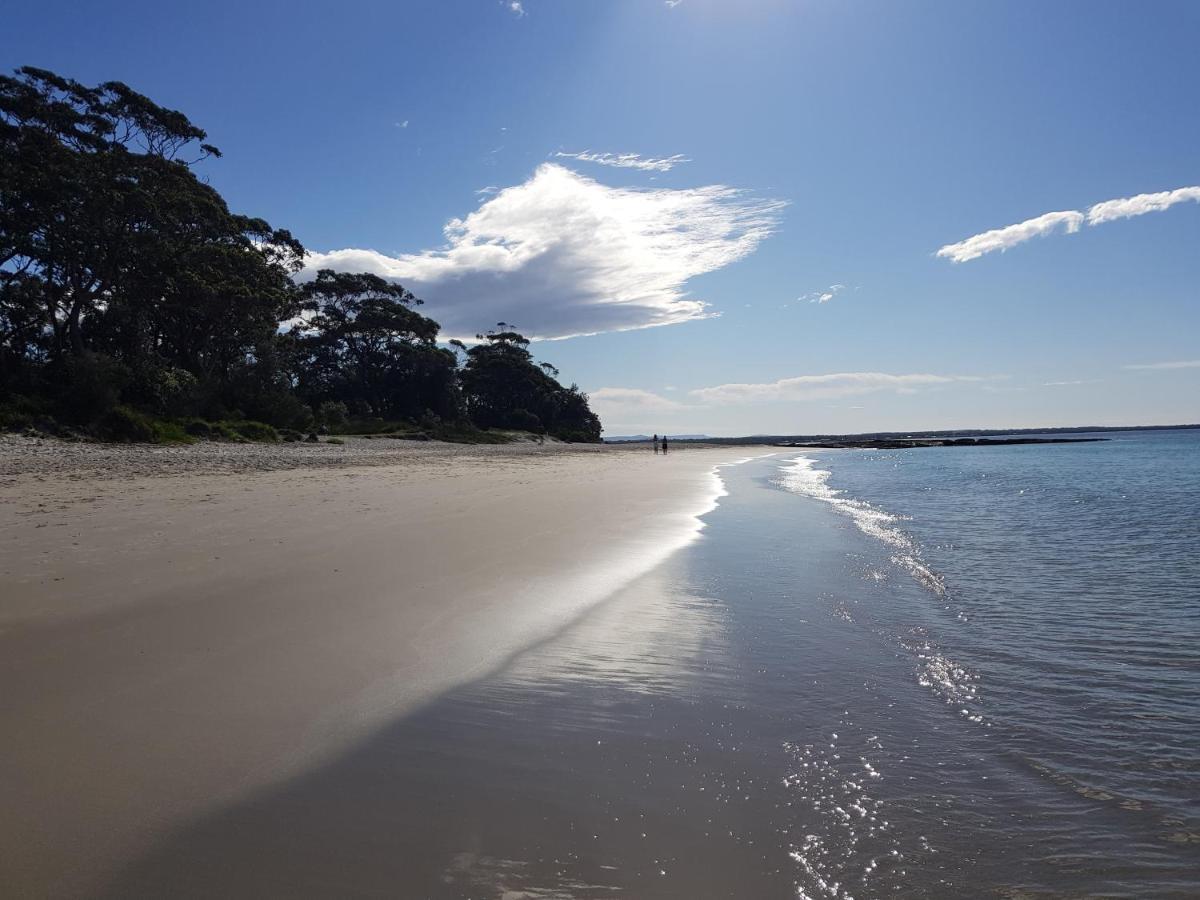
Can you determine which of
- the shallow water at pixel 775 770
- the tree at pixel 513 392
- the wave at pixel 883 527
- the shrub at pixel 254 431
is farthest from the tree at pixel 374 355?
the shallow water at pixel 775 770

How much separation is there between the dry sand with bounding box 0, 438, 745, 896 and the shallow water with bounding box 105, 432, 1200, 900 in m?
0.38

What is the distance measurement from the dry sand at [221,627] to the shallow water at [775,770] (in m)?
0.38

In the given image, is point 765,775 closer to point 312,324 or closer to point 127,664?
point 127,664

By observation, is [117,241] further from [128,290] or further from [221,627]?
[221,627]

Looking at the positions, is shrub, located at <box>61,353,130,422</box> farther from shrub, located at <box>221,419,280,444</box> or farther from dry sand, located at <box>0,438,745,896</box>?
dry sand, located at <box>0,438,745,896</box>

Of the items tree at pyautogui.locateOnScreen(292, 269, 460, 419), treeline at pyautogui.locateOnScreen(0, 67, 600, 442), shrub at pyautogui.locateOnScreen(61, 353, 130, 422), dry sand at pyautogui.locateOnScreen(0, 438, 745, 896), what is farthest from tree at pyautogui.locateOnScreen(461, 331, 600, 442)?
dry sand at pyautogui.locateOnScreen(0, 438, 745, 896)

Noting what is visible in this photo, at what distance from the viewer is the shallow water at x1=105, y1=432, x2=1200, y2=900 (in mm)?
2605

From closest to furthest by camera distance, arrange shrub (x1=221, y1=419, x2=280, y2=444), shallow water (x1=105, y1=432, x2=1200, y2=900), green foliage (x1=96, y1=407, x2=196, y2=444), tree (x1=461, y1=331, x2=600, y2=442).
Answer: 1. shallow water (x1=105, y1=432, x2=1200, y2=900)
2. green foliage (x1=96, y1=407, x2=196, y2=444)
3. shrub (x1=221, y1=419, x2=280, y2=444)
4. tree (x1=461, y1=331, x2=600, y2=442)

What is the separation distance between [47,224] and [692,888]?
128 ft

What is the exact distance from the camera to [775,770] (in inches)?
135

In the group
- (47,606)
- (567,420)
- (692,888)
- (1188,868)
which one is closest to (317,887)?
(692,888)

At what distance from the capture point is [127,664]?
453cm

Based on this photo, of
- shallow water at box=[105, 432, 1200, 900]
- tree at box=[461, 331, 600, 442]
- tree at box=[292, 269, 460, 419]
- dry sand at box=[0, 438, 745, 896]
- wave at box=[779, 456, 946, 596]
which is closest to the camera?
shallow water at box=[105, 432, 1200, 900]

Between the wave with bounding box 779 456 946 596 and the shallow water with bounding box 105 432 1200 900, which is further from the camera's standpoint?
the wave with bounding box 779 456 946 596
